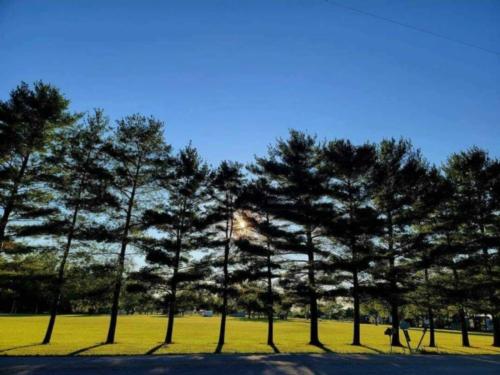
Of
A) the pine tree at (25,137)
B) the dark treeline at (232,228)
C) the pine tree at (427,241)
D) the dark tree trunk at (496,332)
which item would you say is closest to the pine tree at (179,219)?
the dark treeline at (232,228)

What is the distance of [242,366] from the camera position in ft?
35.3

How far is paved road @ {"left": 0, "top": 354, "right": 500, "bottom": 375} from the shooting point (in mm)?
9594

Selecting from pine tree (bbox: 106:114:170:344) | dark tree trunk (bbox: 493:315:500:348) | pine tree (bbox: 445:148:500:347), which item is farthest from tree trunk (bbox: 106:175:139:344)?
dark tree trunk (bbox: 493:315:500:348)

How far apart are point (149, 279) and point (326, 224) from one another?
12119mm

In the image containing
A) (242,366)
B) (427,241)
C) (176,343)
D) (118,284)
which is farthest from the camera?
(427,241)

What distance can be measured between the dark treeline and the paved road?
8654 millimetres

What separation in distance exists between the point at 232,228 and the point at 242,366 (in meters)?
12.9

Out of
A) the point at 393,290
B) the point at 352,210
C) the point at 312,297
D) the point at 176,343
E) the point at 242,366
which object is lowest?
the point at 176,343

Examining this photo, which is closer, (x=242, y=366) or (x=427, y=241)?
(x=242, y=366)

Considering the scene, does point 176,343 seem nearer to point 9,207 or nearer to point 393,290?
point 9,207

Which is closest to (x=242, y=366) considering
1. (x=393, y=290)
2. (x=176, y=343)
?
(x=176, y=343)

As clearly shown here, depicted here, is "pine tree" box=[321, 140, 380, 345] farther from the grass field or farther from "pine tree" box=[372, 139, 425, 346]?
the grass field

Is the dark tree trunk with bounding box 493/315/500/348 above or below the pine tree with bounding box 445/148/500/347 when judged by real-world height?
below

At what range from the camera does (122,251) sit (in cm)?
2033
